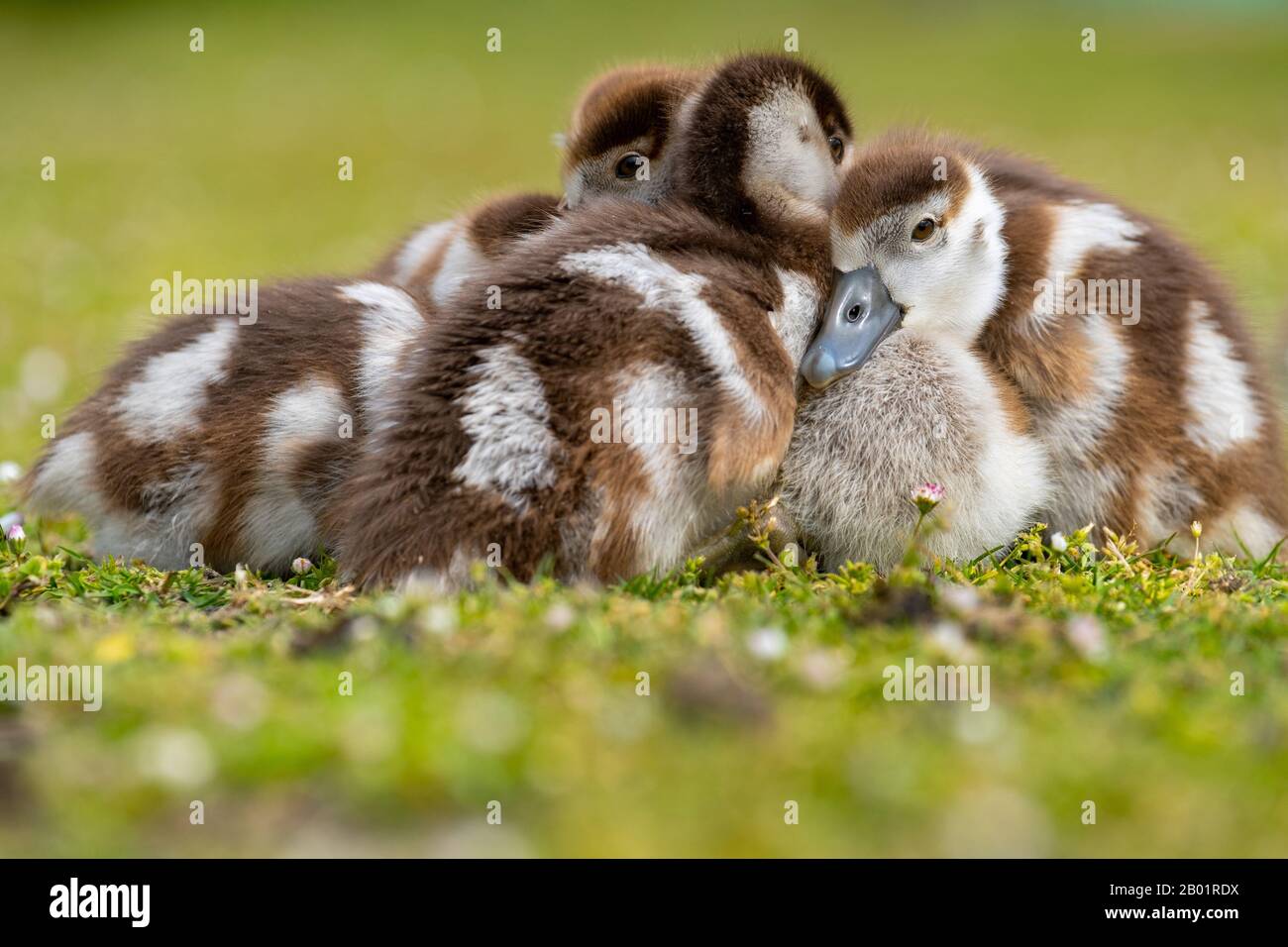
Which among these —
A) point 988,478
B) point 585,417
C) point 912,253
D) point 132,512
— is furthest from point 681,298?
point 132,512

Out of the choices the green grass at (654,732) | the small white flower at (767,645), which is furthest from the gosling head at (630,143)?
the small white flower at (767,645)

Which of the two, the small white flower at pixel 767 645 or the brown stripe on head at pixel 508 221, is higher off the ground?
the brown stripe on head at pixel 508 221

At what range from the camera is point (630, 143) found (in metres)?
4.56

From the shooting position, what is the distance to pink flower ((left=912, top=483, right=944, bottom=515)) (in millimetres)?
3781

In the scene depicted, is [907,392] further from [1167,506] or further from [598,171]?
[598,171]

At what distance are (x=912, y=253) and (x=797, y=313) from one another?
0.43 meters

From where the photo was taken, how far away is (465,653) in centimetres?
289

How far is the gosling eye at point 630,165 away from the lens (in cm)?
455

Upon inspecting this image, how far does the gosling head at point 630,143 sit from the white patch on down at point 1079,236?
3.75 feet

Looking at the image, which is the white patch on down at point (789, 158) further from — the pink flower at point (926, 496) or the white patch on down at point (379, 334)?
the white patch on down at point (379, 334)

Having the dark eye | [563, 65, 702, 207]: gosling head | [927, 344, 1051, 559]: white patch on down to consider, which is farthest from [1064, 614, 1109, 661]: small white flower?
[563, 65, 702, 207]: gosling head

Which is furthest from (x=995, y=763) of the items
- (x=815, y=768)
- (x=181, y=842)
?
(x=181, y=842)

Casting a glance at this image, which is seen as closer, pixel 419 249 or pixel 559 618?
pixel 559 618

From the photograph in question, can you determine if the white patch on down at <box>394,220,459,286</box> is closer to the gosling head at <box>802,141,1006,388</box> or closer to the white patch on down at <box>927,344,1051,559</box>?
the gosling head at <box>802,141,1006,388</box>
